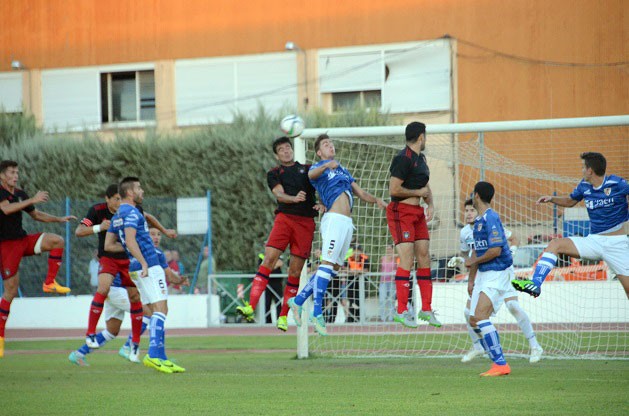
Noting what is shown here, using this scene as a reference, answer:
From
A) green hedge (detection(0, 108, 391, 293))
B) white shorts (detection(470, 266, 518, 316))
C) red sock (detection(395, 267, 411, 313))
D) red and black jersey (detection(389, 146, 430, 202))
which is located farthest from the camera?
green hedge (detection(0, 108, 391, 293))

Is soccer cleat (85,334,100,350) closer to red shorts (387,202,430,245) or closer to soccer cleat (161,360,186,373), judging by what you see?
soccer cleat (161,360,186,373)

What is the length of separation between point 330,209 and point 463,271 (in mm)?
10161

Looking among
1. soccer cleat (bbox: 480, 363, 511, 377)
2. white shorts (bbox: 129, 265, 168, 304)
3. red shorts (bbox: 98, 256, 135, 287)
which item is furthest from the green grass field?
red shorts (bbox: 98, 256, 135, 287)

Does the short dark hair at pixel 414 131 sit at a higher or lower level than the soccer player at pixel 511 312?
higher

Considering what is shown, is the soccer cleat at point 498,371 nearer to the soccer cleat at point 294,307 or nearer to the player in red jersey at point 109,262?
the soccer cleat at point 294,307

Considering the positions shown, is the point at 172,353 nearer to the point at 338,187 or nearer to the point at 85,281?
the point at 338,187

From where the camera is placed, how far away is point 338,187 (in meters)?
13.9

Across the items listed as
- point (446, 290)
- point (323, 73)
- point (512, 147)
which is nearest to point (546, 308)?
point (446, 290)

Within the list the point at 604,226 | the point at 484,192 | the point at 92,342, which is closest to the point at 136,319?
the point at 92,342

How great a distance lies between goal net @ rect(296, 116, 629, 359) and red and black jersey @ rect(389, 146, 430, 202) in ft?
8.00

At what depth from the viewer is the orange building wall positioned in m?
30.4

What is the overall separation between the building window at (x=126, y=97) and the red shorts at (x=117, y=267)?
71.4 feet

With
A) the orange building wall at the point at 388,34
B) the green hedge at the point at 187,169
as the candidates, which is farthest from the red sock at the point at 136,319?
the orange building wall at the point at 388,34

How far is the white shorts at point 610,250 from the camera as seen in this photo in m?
13.1
